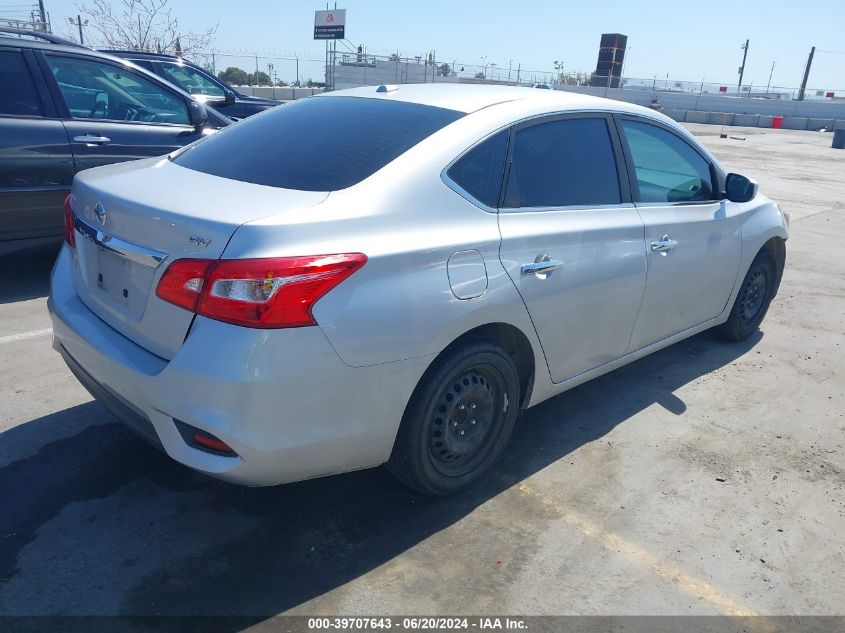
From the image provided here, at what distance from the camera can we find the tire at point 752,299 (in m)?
4.97

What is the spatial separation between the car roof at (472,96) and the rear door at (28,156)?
8.61ft

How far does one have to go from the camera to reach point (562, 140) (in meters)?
3.41

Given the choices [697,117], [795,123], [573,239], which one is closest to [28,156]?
[573,239]

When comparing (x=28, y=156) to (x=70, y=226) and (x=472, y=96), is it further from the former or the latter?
(x=472, y=96)

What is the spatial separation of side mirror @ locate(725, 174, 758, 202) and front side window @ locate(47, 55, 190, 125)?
14.5 ft

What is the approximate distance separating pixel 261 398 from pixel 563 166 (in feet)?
6.40

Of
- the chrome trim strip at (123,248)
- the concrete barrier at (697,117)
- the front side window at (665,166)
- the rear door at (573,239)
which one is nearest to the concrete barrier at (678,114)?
the concrete barrier at (697,117)

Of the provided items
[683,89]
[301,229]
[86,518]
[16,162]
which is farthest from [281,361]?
[683,89]

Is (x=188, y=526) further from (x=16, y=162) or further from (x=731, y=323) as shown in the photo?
(x=731, y=323)

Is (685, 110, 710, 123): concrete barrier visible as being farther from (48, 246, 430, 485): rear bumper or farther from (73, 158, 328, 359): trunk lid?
(48, 246, 430, 485): rear bumper

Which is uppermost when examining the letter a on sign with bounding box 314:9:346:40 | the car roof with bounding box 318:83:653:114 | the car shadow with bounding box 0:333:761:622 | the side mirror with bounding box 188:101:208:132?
the letter a on sign with bounding box 314:9:346:40

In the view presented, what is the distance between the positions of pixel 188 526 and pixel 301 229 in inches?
53.5

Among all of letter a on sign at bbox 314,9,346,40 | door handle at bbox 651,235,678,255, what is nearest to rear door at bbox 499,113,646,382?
door handle at bbox 651,235,678,255

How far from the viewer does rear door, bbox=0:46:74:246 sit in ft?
16.1
